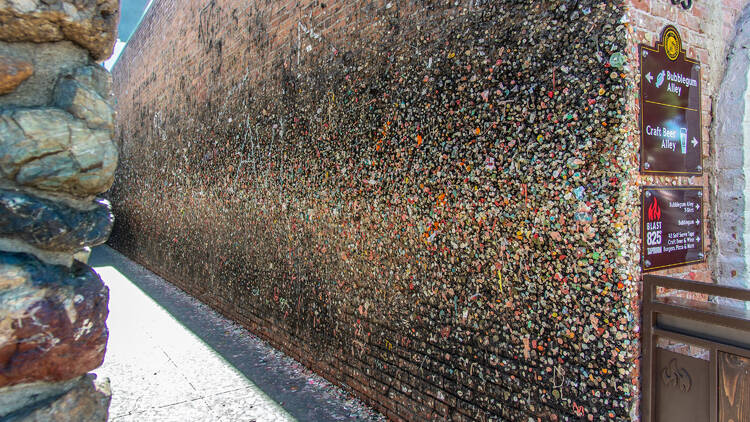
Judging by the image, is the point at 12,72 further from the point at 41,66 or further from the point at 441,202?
the point at 441,202

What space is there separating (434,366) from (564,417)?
3.17 ft

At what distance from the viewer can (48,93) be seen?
4.55 ft

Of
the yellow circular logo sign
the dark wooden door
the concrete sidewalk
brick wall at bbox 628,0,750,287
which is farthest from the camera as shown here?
the concrete sidewalk

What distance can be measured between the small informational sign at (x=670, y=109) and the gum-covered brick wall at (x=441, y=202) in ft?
0.56

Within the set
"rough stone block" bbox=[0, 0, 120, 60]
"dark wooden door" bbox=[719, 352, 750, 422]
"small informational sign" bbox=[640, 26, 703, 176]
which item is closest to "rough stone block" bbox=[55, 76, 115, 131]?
"rough stone block" bbox=[0, 0, 120, 60]

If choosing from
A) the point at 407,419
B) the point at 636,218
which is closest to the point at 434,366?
the point at 407,419

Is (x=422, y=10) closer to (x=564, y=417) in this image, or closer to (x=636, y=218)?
(x=636, y=218)

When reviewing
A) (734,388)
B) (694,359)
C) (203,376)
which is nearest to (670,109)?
(694,359)

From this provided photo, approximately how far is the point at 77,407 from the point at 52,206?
0.57 meters

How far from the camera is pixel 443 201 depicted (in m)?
3.00

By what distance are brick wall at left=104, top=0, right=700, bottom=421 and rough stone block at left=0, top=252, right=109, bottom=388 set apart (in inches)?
78.4

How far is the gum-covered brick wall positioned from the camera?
2.22m

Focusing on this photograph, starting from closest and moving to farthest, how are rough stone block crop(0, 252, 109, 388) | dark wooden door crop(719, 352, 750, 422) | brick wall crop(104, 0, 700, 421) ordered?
1. rough stone block crop(0, 252, 109, 388)
2. dark wooden door crop(719, 352, 750, 422)
3. brick wall crop(104, 0, 700, 421)

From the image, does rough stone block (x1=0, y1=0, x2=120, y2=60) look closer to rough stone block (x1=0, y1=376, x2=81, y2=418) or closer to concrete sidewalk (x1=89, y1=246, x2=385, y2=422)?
rough stone block (x1=0, y1=376, x2=81, y2=418)
